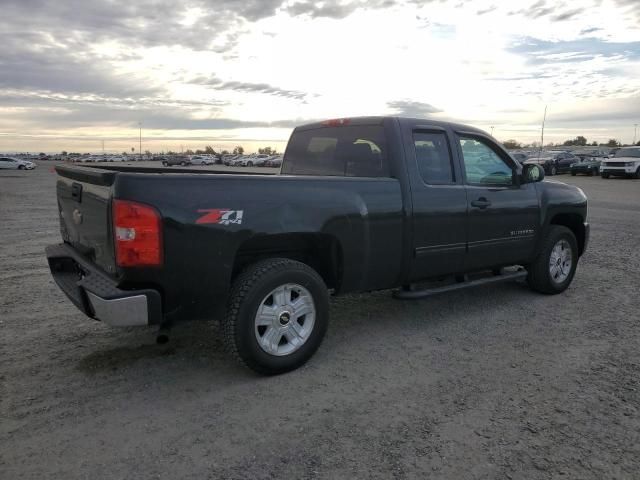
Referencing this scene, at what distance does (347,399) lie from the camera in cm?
348

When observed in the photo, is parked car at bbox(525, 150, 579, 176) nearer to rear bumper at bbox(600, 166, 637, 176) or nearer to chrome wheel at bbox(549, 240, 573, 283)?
rear bumper at bbox(600, 166, 637, 176)

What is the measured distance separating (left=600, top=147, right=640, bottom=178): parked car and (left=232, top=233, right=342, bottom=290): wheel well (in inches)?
1278

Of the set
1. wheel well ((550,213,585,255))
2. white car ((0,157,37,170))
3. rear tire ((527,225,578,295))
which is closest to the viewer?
rear tire ((527,225,578,295))

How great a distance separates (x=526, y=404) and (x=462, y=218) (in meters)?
1.97

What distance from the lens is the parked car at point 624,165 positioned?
101ft

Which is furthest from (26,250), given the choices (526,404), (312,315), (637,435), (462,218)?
(637,435)

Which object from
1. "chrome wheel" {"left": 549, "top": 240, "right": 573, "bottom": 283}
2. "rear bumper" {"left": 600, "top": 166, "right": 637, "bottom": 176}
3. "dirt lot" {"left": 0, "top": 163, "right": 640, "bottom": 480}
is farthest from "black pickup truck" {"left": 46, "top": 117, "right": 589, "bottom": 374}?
"rear bumper" {"left": 600, "top": 166, "right": 637, "bottom": 176}

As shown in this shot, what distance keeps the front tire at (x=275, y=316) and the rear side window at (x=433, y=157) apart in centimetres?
159

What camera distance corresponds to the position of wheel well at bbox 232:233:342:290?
381 cm

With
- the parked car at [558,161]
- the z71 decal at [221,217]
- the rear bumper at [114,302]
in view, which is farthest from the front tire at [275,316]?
the parked car at [558,161]

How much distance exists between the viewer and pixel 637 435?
3051 mm

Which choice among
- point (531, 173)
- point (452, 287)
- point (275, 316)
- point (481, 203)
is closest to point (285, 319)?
point (275, 316)

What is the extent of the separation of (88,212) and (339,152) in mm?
2326

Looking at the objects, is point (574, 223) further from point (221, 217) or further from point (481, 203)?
point (221, 217)
